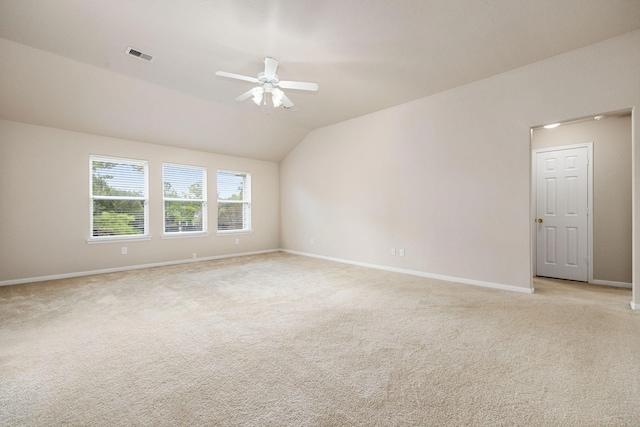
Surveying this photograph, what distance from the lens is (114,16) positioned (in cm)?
271

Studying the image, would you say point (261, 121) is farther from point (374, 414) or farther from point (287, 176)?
point (374, 414)

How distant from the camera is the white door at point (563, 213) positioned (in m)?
4.32

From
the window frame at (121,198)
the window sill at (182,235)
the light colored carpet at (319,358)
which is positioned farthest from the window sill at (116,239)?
the light colored carpet at (319,358)

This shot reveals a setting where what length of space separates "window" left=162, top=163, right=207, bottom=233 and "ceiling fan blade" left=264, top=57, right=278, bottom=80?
144 inches

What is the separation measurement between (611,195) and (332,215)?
15.1 ft

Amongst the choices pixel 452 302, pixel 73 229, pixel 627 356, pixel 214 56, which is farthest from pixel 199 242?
pixel 627 356

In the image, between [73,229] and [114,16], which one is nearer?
[114,16]

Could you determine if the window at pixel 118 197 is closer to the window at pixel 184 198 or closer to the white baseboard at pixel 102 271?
the window at pixel 184 198

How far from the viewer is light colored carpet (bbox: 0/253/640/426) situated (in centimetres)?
153

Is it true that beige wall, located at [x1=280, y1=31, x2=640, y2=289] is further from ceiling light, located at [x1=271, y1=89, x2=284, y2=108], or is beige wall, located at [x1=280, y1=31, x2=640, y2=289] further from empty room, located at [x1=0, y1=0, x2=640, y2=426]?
ceiling light, located at [x1=271, y1=89, x2=284, y2=108]

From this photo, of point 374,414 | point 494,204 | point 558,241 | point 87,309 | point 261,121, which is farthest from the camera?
point 261,121

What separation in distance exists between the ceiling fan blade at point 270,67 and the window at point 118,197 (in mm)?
3669

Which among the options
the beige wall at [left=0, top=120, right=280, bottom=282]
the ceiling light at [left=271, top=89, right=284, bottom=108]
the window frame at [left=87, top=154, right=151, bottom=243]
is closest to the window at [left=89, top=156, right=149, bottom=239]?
the window frame at [left=87, top=154, right=151, bottom=243]

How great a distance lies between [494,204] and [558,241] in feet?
5.52
